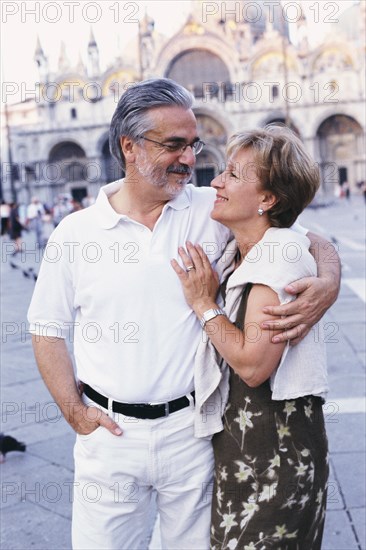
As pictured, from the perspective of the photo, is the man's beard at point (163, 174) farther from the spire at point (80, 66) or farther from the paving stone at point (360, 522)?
the spire at point (80, 66)

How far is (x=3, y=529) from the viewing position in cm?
314

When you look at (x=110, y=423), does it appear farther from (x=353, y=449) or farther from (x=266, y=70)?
(x=266, y=70)

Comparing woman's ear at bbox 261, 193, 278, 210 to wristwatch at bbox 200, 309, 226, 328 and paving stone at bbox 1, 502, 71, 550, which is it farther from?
paving stone at bbox 1, 502, 71, 550

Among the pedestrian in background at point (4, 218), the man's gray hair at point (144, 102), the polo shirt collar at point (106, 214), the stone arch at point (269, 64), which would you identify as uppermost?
the stone arch at point (269, 64)

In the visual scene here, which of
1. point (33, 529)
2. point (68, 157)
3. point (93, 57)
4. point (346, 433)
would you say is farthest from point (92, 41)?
point (33, 529)

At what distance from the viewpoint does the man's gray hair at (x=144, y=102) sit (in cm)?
189

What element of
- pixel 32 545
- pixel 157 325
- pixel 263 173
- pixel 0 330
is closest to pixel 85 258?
pixel 157 325

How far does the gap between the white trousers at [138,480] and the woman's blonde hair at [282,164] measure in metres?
0.73

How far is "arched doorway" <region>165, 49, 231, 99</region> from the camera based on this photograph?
50938 mm

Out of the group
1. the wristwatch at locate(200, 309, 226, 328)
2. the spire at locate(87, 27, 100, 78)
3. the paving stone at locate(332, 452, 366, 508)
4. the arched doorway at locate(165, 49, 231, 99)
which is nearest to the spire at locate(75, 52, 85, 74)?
the spire at locate(87, 27, 100, 78)

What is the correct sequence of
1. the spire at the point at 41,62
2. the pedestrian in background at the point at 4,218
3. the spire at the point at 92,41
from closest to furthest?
the pedestrian in background at the point at 4,218 → the spire at the point at 41,62 → the spire at the point at 92,41

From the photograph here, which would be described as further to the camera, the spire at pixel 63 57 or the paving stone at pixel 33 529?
the spire at pixel 63 57

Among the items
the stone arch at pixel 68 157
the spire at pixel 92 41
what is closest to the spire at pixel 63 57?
the spire at pixel 92 41

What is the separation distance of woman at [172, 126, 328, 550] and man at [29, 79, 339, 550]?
0.09 m
